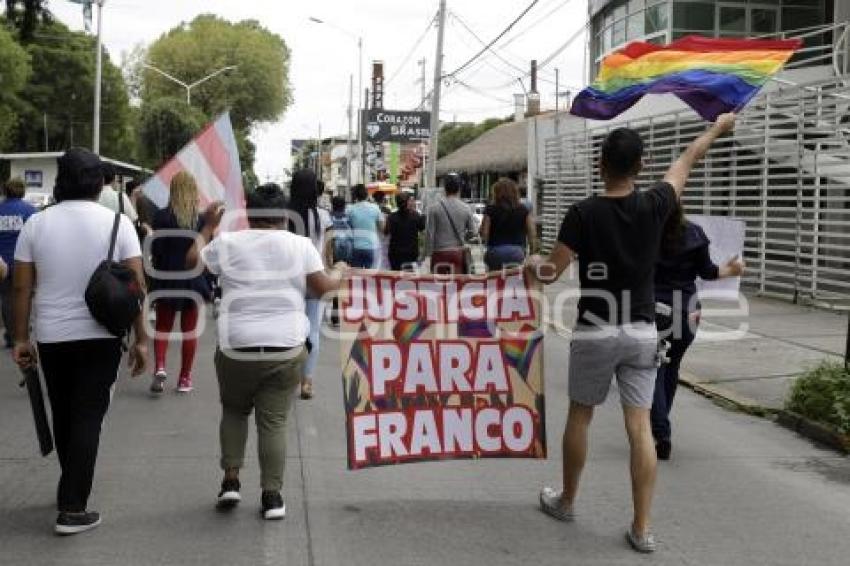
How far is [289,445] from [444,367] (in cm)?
169

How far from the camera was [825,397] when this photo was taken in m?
7.32

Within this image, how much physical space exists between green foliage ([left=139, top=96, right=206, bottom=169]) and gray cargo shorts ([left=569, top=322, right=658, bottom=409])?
2123 inches

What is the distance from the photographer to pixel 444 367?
536 centimetres

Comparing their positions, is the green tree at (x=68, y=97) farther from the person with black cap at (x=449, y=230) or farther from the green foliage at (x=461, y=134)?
the person with black cap at (x=449, y=230)

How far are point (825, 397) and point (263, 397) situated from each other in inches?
172

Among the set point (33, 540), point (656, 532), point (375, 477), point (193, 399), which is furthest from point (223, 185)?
point (656, 532)

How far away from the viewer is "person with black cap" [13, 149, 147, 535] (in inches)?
186

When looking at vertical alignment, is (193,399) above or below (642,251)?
below

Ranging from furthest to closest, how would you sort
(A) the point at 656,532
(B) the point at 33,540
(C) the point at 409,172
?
(C) the point at 409,172 → (A) the point at 656,532 → (B) the point at 33,540

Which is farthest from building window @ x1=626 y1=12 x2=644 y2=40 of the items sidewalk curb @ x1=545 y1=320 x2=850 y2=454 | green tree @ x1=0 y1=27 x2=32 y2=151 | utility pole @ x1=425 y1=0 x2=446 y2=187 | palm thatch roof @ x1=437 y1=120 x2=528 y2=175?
green tree @ x1=0 y1=27 x2=32 y2=151

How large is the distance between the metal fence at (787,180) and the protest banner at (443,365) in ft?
32.3

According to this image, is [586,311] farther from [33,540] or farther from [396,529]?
[33,540]

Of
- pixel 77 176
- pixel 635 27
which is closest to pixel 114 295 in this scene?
pixel 77 176

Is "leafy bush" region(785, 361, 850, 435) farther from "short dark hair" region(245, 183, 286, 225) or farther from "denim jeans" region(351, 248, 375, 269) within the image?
"denim jeans" region(351, 248, 375, 269)
